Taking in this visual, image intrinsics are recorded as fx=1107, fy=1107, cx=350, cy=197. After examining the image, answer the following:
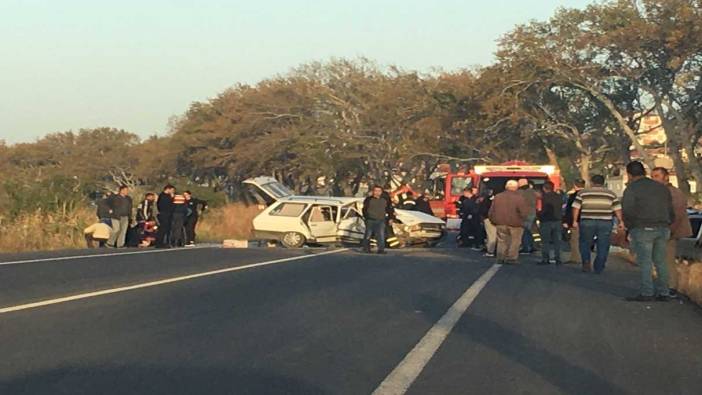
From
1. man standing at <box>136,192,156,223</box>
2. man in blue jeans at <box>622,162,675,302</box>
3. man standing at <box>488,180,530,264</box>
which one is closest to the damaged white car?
man standing at <box>136,192,156,223</box>

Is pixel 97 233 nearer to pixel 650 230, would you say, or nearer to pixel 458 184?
pixel 458 184

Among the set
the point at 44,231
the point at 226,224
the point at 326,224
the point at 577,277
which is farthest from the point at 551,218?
the point at 226,224

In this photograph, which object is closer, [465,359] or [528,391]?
[528,391]

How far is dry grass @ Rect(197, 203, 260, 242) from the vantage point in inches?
1414

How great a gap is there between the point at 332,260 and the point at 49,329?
1069cm

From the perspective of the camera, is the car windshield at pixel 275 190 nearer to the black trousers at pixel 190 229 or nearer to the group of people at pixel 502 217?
the black trousers at pixel 190 229

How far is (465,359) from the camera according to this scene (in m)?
8.88

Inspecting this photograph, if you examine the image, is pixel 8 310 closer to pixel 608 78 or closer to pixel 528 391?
pixel 528 391

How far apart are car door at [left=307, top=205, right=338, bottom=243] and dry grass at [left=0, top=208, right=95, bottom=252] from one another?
5806mm

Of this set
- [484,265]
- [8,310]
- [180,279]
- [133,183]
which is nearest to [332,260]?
[484,265]

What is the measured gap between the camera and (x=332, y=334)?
10078 mm

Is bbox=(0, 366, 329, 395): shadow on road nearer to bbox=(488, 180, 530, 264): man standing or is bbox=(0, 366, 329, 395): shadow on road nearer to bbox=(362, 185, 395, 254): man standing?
bbox=(488, 180, 530, 264): man standing

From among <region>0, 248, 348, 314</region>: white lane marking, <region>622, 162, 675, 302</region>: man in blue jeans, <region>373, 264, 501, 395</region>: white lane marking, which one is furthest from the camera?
<region>622, 162, 675, 302</region>: man in blue jeans

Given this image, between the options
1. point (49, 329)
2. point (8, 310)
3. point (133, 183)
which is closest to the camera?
point (49, 329)
